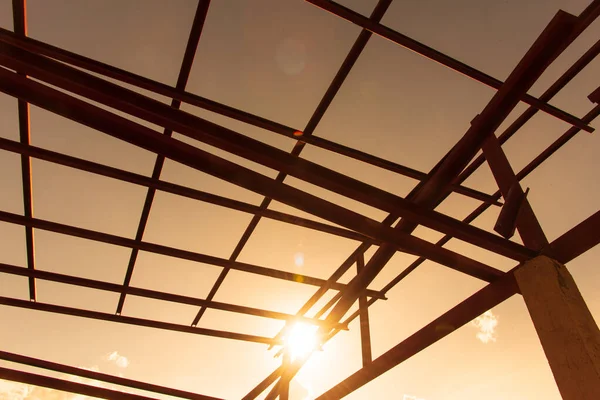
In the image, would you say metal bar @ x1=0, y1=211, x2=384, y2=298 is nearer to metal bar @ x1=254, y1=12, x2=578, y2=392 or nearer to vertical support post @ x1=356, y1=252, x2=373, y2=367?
vertical support post @ x1=356, y1=252, x2=373, y2=367

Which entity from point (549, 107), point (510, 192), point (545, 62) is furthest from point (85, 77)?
point (549, 107)

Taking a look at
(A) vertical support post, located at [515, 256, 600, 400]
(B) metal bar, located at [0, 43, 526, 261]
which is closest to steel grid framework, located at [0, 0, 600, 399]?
(B) metal bar, located at [0, 43, 526, 261]

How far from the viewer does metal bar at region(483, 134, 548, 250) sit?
330cm

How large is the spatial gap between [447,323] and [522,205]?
51.7 inches

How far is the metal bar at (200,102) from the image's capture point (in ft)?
13.9

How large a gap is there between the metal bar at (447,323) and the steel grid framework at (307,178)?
0.5 inches

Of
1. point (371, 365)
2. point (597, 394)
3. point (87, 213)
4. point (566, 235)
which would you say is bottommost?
point (597, 394)

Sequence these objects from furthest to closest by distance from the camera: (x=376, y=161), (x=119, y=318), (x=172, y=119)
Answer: (x=119, y=318), (x=376, y=161), (x=172, y=119)

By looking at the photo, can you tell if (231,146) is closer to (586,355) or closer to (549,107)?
(586,355)

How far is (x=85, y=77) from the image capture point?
9.18 ft

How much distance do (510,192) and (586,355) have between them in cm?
138

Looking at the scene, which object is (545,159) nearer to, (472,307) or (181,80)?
(472,307)

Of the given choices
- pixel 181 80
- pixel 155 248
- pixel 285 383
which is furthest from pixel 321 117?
pixel 285 383

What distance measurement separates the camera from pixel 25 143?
470 centimetres
